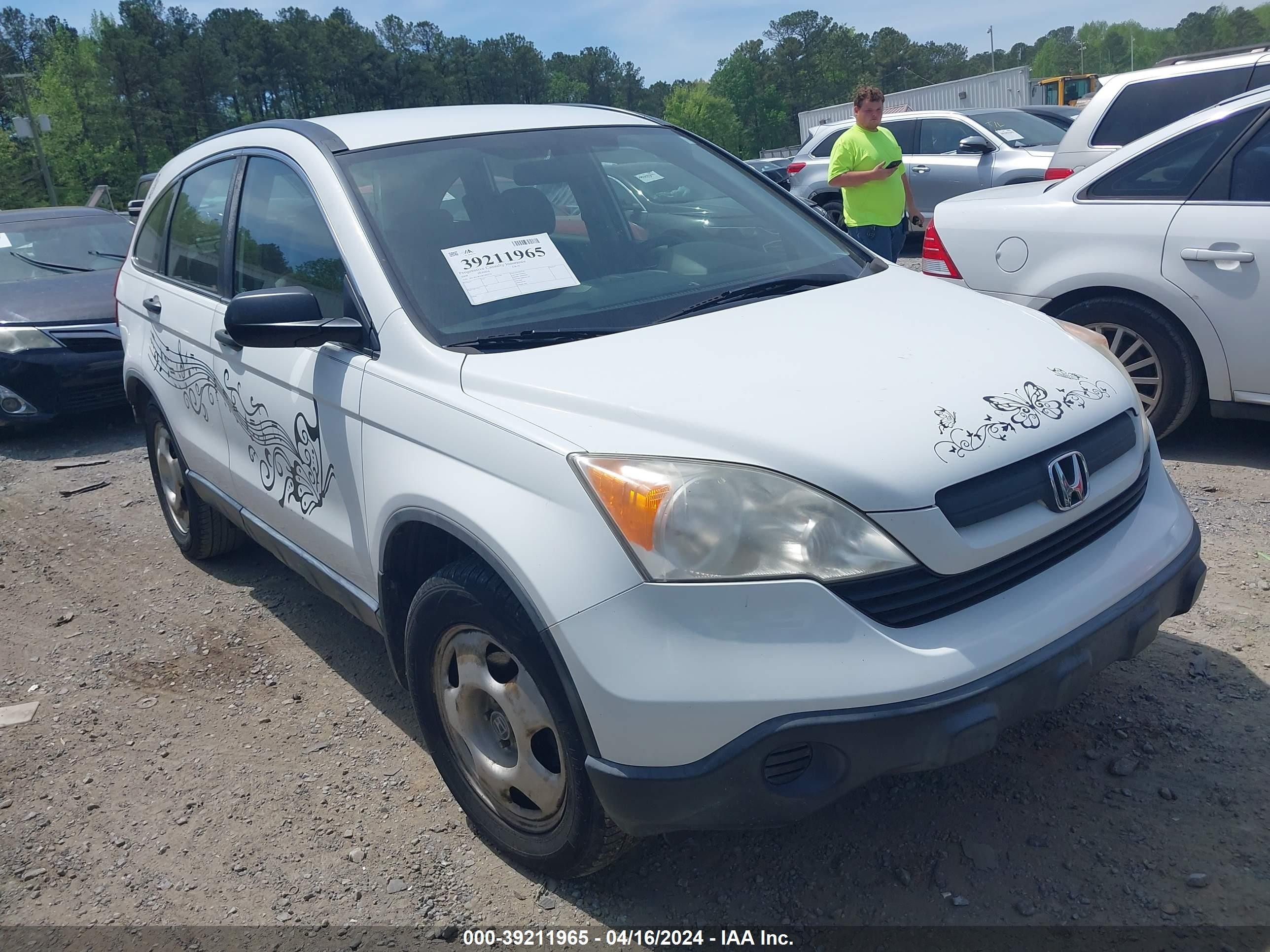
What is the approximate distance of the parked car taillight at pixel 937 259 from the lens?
212 inches

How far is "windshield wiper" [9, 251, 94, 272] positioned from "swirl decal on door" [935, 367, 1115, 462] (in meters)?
8.14

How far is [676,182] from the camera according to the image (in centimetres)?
344

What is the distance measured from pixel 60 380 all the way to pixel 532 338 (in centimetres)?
604

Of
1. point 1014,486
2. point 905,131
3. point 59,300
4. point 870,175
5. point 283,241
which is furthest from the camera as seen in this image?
point 905,131

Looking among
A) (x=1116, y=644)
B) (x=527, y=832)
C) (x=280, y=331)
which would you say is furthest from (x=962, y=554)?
(x=280, y=331)

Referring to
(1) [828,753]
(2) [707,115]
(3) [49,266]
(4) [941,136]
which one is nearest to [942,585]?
(1) [828,753]

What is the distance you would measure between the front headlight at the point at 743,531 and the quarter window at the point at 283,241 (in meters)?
1.37

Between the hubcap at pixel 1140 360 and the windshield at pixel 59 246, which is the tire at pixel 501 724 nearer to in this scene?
the hubcap at pixel 1140 360

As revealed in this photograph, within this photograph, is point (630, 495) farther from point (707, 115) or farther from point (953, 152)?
point (707, 115)

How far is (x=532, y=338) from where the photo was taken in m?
2.54

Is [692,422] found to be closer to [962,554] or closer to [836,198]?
Result: [962,554]

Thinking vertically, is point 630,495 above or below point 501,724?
above

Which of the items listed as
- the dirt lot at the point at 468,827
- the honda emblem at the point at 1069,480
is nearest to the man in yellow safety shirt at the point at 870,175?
the dirt lot at the point at 468,827

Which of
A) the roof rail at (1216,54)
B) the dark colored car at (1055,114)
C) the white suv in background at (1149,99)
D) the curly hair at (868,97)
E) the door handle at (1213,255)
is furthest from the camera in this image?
the dark colored car at (1055,114)
